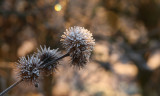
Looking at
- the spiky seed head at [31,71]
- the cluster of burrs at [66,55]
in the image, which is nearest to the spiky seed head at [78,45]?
the cluster of burrs at [66,55]

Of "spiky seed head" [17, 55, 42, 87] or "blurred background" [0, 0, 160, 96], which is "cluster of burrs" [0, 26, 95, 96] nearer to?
"spiky seed head" [17, 55, 42, 87]

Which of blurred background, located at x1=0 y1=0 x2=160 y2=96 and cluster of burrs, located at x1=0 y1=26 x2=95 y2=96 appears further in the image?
blurred background, located at x1=0 y1=0 x2=160 y2=96

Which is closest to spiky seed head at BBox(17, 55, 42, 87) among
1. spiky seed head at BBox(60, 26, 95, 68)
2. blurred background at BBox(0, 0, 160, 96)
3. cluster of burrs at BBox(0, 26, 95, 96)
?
cluster of burrs at BBox(0, 26, 95, 96)

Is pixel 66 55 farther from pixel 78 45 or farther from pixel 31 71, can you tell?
pixel 31 71

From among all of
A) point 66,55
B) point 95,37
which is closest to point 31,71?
point 66,55

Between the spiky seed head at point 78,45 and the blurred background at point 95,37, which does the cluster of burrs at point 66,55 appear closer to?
the spiky seed head at point 78,45
